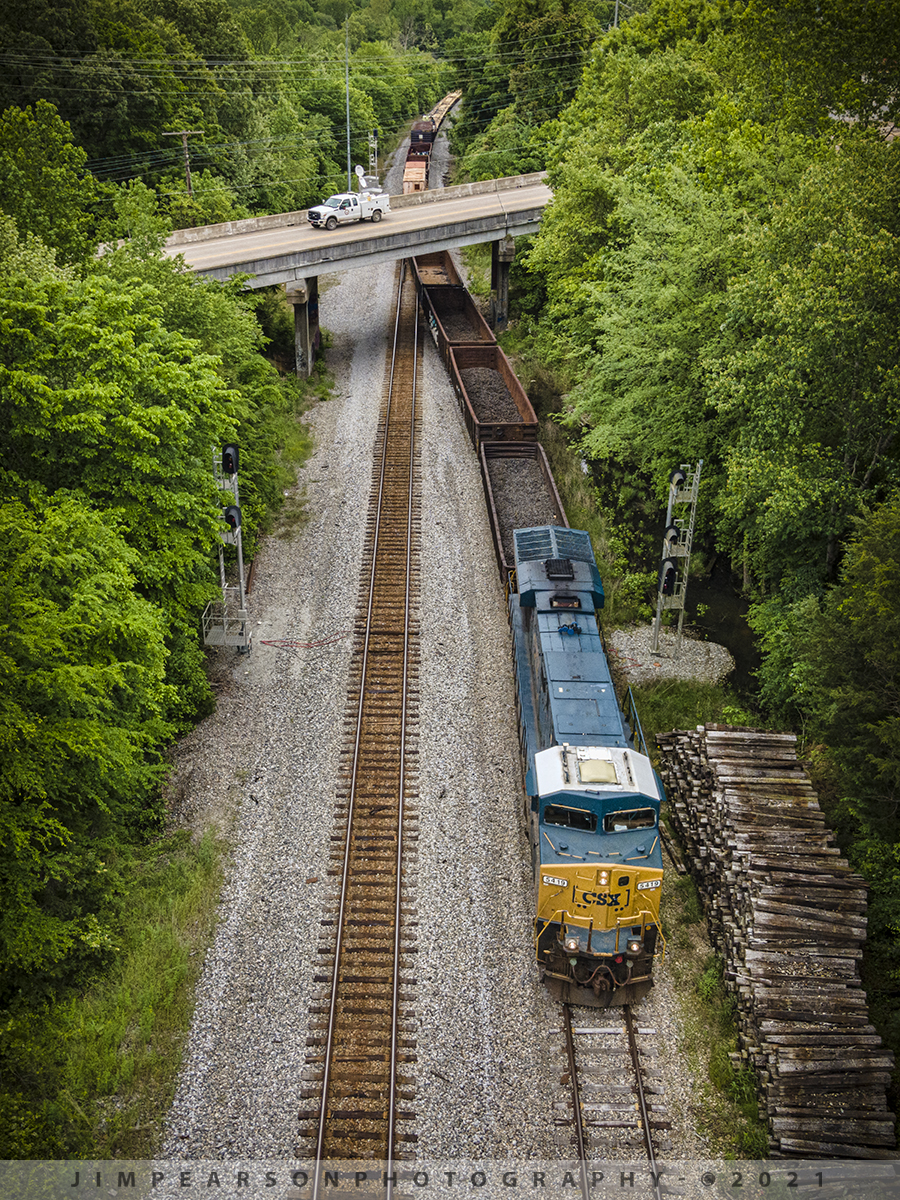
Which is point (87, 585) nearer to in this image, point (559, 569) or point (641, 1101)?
point (559, 569)

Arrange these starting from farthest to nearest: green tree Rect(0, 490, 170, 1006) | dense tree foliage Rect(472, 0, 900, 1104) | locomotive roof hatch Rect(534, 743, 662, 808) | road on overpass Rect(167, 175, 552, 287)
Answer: road on overpass Rect(167, 175, 552, 287)
dense tree foliage Rect(472, 0, 900, 1104)
locomotive roof hatch Rect(534, 743, 662, 808)
green tree Rect(0, 490, 170, 1006)

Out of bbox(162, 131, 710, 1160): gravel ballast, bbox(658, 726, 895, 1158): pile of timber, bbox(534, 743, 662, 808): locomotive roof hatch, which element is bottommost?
bbox(162, 131, 710, 1160): gravel ballast

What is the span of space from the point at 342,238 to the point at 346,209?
11.7ft

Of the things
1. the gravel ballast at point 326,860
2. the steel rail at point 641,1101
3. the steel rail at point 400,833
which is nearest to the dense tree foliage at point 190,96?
the steel rail at point 400,833

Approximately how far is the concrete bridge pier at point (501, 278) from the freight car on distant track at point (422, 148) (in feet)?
30.6

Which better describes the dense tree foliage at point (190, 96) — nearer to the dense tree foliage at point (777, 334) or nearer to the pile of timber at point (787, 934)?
the dense tree foliage at point (777, 334)

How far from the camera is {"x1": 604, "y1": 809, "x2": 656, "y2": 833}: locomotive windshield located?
1570cm

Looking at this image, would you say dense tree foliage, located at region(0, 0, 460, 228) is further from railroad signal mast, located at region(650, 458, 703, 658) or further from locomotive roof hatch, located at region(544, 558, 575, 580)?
A: railroad signal mast, located at region(650, 458, 703, 658)

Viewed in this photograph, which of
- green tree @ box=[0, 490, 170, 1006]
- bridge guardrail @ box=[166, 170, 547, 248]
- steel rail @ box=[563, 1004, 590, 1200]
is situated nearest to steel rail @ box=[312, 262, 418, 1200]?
steel rail @ box=[563, 1004, 590, 1200]

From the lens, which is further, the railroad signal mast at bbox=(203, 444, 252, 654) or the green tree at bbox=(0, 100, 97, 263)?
the green tree at bbox=(0, 100, 97, 263)

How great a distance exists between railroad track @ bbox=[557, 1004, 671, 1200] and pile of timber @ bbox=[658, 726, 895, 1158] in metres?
1.71

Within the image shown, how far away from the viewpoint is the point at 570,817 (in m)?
15.9

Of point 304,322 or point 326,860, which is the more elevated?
point 304,322

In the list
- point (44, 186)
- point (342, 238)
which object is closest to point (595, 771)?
point (44, 186)
